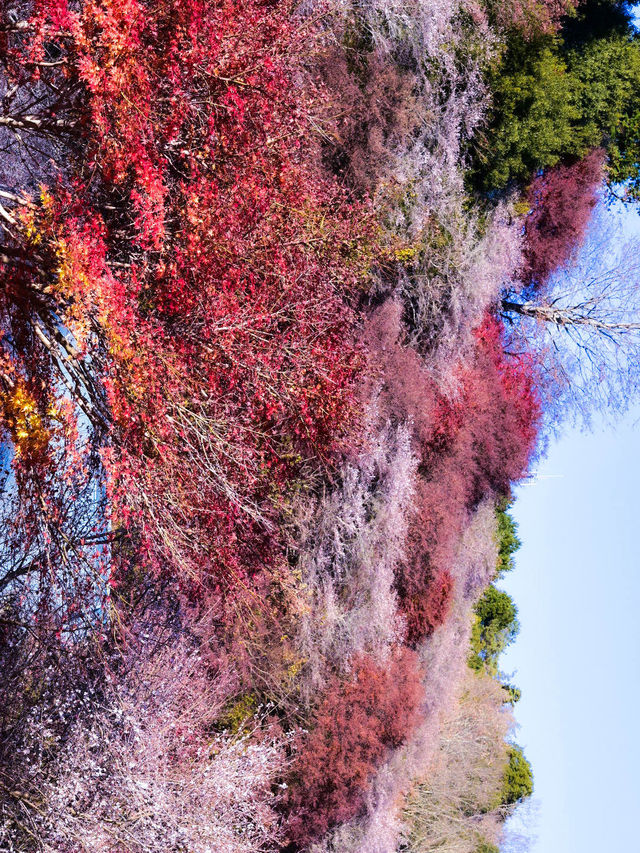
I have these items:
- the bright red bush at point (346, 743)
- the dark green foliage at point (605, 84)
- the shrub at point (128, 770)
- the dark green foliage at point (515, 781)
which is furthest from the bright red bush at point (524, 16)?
the dark green foliage at point (515, 781)

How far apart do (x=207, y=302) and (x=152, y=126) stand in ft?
6.94

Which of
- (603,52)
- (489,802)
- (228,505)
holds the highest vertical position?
(603,52)

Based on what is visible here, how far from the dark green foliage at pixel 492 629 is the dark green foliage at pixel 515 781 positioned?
7.25 ft

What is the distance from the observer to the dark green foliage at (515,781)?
21.0 metres

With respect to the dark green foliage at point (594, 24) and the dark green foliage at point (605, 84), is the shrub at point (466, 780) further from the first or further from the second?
the dark green foliage at point (594, 24)

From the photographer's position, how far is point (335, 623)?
569 inches

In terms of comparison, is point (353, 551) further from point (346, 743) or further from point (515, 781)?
point (515, 781)

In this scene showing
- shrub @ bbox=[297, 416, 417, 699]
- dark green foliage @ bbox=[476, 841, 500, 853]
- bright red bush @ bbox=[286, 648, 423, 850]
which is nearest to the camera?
shrub @ bbox=[297, 416, 417, 699]

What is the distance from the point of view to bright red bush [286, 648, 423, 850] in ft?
47.0

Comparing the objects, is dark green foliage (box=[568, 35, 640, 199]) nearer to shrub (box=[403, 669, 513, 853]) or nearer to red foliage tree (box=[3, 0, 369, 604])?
red foliage tree (box=[3, 0, 369, 604])

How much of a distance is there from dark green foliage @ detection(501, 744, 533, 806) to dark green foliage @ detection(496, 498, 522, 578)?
449cm

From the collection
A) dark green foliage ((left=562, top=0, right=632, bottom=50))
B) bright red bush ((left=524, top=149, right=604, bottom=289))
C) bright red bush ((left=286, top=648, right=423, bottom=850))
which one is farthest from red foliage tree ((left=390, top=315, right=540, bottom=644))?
dark green foliage ((left=562, top=0, right=632, bottom=50))

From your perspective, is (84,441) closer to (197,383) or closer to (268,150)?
(197,383)

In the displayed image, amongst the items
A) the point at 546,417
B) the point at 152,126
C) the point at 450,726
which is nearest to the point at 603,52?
the point at 546,417
